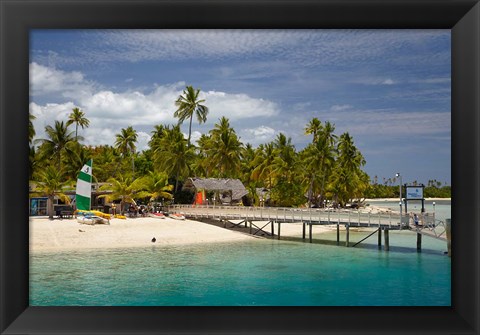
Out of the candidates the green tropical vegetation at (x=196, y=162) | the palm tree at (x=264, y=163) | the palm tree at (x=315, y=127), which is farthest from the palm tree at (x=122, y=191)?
the palm tree at (x=315, y=127)

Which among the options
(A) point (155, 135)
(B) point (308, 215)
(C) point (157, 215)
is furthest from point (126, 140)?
(B) point (308, 215)

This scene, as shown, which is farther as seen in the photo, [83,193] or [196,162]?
[196,162]

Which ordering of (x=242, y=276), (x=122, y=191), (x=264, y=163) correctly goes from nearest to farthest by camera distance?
(x=242, y=276) < (x=122, y=191) < (x=264, y=163)

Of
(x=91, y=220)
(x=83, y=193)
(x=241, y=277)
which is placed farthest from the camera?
(x=83, y=193)

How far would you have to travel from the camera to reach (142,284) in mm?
16250

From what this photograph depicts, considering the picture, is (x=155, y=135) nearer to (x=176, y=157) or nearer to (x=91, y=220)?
(x=176, y=157)

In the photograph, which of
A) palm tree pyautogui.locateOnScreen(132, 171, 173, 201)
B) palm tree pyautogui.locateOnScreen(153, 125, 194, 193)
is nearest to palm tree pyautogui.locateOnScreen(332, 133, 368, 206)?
palm tree pyautogui.locateOnScreen(153, 125, 194, 193)

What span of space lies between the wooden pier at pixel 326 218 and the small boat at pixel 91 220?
5637mm

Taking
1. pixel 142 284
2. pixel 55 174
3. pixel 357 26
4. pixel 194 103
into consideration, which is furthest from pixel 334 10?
pixel 194 103

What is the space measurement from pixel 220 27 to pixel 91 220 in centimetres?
2328

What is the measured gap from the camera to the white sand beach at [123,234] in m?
22.9

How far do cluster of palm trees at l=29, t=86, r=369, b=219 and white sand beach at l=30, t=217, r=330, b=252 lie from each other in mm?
4378

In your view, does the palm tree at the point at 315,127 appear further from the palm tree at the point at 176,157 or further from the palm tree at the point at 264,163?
the palm tree at the point at 176,157

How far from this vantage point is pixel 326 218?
24.2 m
